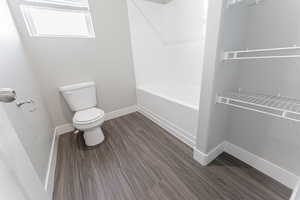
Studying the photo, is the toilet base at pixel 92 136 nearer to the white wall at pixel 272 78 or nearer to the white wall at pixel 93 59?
the white wall at pixel 93 59

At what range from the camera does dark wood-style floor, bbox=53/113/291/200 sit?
1.11 m

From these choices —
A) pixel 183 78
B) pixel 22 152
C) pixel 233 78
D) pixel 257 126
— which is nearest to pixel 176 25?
pixel 183 78

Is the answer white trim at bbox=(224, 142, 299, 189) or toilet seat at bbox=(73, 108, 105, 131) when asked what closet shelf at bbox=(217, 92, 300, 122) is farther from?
toilet seat at bbox=(73, 108, 105, 131)

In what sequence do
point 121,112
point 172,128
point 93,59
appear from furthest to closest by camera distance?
1. point 121,112
2. point 93,59
3. point 172,128

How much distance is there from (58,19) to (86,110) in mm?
1358

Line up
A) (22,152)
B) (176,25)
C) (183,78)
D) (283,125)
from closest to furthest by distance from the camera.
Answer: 1. (22,152)
2. (283,125)
3. (176,25)
4. (183,78)

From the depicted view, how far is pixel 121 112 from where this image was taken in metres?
2.56

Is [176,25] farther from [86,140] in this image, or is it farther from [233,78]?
[86,140]

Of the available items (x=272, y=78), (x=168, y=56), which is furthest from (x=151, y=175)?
(x=168, y=56)

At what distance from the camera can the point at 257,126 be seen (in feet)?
3.94

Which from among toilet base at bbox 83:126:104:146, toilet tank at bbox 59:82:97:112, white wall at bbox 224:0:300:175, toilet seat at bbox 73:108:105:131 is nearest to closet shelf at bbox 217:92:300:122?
white wall at bbox 224:0:300:175

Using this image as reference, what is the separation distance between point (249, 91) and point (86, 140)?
6.38 feet

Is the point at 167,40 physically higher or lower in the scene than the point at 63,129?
higher

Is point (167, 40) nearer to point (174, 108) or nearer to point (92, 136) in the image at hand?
point (174, 108)
